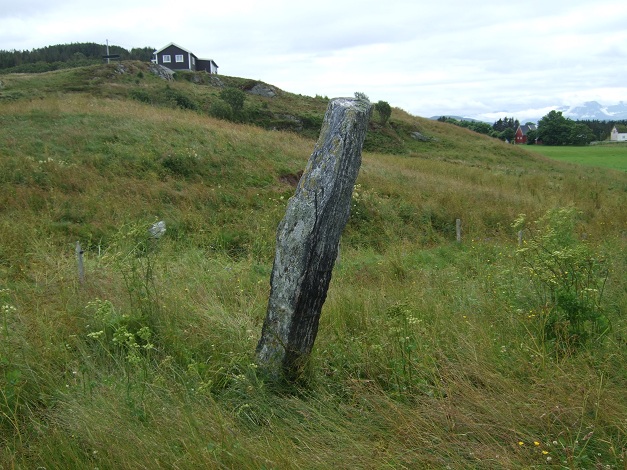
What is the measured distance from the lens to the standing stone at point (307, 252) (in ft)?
12.0

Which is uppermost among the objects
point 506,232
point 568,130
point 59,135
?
point 568,130

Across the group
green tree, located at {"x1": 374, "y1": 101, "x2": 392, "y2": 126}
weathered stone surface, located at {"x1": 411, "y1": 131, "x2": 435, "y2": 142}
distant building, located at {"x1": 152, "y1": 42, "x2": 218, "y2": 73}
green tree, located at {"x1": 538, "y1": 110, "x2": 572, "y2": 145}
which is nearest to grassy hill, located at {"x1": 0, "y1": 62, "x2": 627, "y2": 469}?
green tree, located at {"x1": 374, "y1": 101, "x2": 392, "y2": 126}

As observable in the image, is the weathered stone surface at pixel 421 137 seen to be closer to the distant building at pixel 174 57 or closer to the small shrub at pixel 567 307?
the distant building at pixel 174 57

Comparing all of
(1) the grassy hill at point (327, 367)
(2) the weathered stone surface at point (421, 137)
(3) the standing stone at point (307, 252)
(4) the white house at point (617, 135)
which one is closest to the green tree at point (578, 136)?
(4) the white house at point (617, 135)

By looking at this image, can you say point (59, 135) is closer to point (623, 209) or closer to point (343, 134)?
point (343, 134)

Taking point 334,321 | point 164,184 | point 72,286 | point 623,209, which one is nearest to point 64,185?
point 164,184

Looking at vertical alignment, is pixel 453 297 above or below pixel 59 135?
below

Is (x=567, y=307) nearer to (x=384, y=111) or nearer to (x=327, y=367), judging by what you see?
(x=327, y=367)

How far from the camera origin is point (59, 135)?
15.6 m

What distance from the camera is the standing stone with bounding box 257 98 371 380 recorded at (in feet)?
12.0

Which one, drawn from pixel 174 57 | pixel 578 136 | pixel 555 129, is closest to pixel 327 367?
pixel 174 57

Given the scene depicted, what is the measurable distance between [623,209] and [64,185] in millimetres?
16329

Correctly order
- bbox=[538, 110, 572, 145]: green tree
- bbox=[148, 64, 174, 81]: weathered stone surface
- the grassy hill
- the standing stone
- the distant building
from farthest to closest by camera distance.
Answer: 1. bbox=[538, 110, 572, 145]: green tree
2. the distant building
3. bbox=[148, 64, 174, 81]: weathered stone surface
4. the standing stone
5. the grassy hill

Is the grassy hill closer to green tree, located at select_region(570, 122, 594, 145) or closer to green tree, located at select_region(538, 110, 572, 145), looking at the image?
green tree, located at select_region(570, 122, 594, 145)
